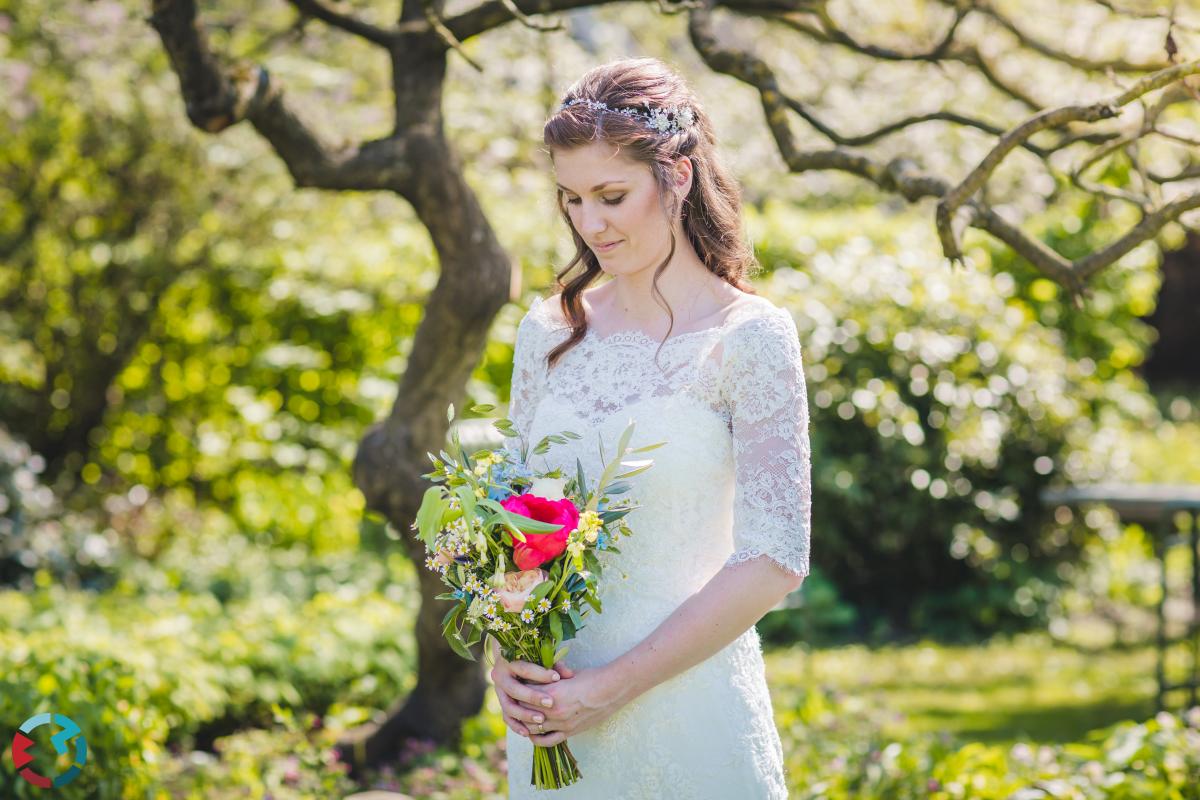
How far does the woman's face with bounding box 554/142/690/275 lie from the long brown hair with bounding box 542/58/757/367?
0.02 meters

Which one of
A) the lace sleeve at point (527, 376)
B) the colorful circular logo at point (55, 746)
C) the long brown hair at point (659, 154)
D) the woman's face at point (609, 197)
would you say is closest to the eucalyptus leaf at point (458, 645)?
the lace sleeve at point (527, 376)

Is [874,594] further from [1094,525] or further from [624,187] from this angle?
[624,187]

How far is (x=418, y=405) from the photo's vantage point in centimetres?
398

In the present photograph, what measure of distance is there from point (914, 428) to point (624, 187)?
17.2ft

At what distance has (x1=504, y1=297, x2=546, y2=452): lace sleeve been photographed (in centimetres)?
260

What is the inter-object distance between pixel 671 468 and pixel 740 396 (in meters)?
0.19

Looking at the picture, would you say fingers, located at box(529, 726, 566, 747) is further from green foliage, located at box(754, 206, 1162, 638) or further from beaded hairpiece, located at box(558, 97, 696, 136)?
green foliage, located at box(754, 206, 1162, 638)

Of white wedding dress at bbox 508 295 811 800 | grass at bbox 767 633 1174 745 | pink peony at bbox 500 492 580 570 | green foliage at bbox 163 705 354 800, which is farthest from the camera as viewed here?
grass at bbox 767 633 1174 745

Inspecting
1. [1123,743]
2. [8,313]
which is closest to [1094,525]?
[1123,743]

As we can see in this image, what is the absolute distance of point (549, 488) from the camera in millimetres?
2146

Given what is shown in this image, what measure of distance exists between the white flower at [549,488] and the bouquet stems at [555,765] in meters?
0.46

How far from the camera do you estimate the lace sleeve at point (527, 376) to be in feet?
8.52

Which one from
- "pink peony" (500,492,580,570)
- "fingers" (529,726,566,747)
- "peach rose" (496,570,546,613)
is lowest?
"fingers" (529,726,566,747)

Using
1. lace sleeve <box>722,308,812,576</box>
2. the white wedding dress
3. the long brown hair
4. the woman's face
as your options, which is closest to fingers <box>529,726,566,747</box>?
the white wedding dress
